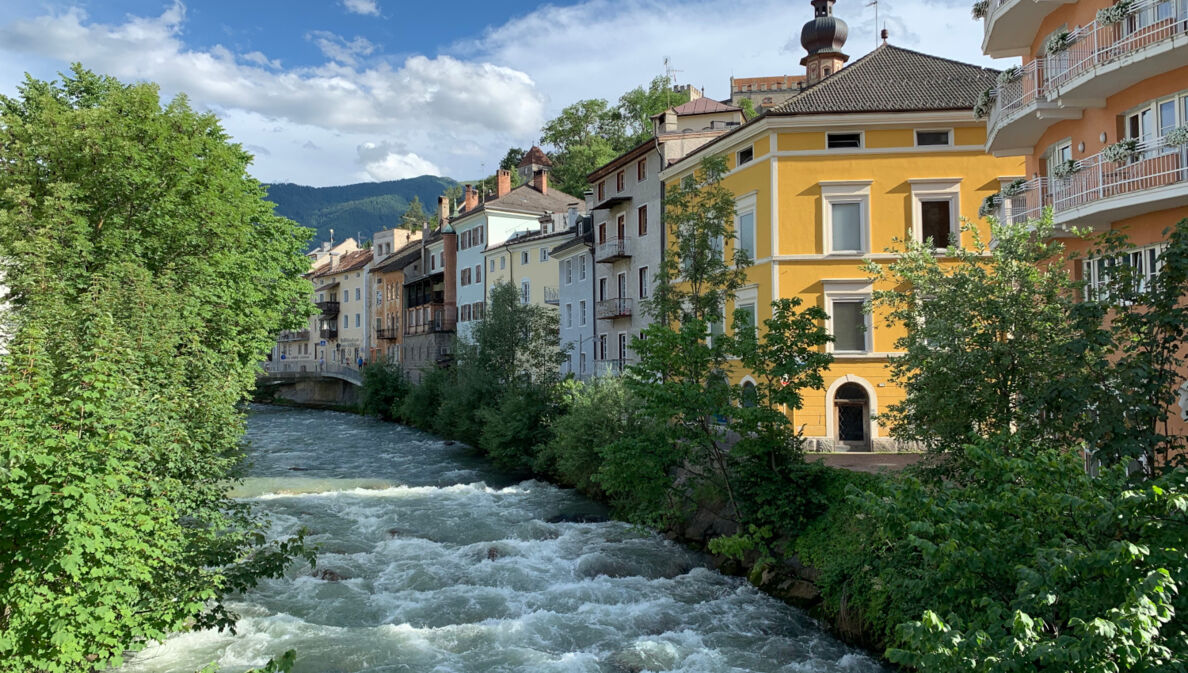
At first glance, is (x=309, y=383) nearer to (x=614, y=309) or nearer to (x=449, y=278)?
(x=449, y=278)

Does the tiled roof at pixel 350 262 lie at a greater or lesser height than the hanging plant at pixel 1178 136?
greater

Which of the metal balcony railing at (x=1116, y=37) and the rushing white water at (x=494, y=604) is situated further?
the rushing white water at (x=494, y=604)

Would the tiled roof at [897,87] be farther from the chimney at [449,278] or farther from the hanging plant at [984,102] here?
the chimney at [449,278]

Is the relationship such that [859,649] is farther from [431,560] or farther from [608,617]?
[431,560]

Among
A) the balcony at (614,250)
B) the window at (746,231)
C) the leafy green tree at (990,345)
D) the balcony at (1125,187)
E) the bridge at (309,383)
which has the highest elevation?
the balcony at (614,250)

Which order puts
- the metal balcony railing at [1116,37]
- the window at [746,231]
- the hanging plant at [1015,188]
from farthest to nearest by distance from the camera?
the window at [746,231] → the hanging plant at [1015,188] → the metal balcony railing at [1116,37]

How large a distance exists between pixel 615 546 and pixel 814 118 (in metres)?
15.2

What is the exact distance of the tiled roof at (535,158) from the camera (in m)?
92.1

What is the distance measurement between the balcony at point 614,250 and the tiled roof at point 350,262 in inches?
1806

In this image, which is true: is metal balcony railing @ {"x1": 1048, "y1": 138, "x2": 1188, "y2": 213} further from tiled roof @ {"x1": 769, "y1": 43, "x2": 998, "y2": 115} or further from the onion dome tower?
the onion dome tower

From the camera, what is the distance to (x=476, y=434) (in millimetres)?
40125

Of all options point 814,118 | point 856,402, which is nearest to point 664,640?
point 856,402

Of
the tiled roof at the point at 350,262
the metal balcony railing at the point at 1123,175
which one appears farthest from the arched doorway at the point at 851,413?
the tiled roof at the point at 350,262

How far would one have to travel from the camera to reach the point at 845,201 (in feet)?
87.2
